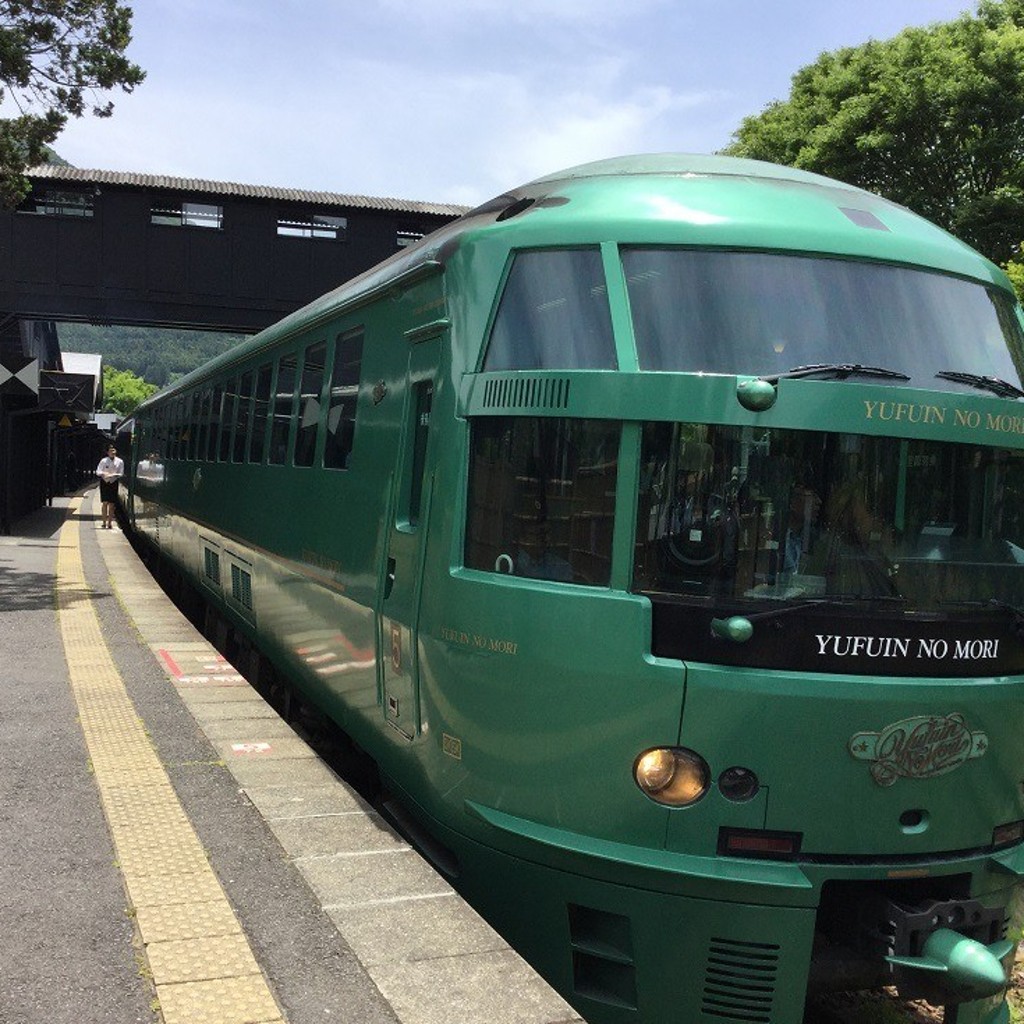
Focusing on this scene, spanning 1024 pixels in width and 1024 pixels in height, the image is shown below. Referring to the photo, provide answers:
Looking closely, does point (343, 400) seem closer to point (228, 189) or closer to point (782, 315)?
point (782, 315)

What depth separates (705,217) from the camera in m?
3.98

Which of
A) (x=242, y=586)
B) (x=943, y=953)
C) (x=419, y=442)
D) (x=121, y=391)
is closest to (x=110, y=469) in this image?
(x=242, y=586)

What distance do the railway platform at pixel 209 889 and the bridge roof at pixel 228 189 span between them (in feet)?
64.9

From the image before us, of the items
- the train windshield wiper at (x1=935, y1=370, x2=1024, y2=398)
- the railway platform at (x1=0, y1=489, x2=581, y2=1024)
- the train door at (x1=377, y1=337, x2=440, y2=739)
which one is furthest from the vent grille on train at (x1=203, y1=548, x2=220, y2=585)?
the train windshield wiper at (x1=935, y1=370, x2=1024, y2=398)

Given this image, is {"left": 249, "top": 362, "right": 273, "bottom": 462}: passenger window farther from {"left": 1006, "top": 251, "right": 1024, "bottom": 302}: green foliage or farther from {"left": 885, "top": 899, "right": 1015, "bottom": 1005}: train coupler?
{"left": 1006, "top": 251, "right": 1024, "bottom": 302}: green foliage

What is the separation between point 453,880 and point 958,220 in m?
20.1

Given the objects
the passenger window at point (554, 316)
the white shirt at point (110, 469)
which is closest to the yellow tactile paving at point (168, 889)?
the passenger window at point (554, 316)

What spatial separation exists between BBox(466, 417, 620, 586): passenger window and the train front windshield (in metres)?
0.15

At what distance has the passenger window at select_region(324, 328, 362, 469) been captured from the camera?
19.0 ft

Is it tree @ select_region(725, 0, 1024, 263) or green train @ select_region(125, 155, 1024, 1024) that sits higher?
tree @ select_region(725, 0, 1024, 263)

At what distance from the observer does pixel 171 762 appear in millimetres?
5758

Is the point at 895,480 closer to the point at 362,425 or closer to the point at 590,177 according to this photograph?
the point at 590,177

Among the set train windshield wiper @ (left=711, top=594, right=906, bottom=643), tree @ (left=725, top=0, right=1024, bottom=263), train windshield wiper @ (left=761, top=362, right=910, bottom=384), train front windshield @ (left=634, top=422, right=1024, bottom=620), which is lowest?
train windshield wiper @ (left=711, top=594, right=906, bottom=643)

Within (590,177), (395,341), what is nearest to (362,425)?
(395,341)
